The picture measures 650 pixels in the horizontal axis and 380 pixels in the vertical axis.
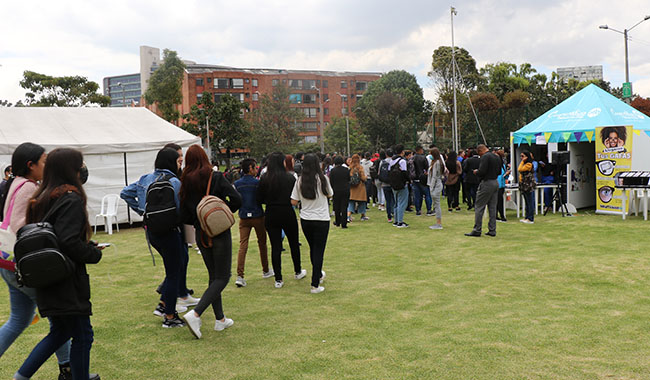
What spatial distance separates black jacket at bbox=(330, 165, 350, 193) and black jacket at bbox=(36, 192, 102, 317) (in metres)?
8.76

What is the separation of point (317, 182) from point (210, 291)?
2193 millimetres

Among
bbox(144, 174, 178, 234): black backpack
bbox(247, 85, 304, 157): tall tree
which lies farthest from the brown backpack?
bbox(247, 85, 304, 157): tall tree

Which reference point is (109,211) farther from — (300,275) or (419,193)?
(419,193)

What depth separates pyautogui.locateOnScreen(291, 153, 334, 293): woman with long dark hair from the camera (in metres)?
6.43

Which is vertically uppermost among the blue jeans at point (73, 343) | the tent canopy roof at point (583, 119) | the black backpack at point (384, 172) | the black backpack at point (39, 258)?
the tent canopy roof at point (583, 119)

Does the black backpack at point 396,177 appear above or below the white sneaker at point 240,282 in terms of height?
above

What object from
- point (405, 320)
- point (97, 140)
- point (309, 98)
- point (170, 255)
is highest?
point (309, 98)

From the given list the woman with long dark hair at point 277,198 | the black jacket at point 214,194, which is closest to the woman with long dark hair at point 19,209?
the black jacket at point 214,194

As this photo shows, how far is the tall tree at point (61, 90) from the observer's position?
3800 centimetres

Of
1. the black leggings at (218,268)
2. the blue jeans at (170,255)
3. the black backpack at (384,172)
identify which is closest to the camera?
the black leggings at (218,268)

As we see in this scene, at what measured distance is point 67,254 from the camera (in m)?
3.32

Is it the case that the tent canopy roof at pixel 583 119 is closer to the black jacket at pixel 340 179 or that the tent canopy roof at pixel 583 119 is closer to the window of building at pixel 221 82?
the black jacket at pixel 340 179

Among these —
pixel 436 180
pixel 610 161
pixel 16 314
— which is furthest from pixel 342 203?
pixel 16 314

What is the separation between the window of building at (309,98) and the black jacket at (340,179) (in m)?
71.9
